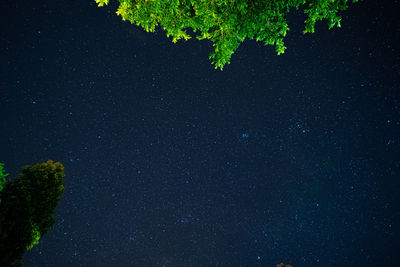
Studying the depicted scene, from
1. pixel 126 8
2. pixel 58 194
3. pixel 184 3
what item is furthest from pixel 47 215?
pixel 184 3

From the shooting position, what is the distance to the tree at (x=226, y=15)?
12.0 feet

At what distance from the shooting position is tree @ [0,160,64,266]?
7.32 meters

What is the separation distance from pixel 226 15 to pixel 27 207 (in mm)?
9229

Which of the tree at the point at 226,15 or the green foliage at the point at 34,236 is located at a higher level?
the tree at the point at 226,15

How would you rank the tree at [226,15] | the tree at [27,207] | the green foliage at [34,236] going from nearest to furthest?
the tree at [226,15] < the tree at [27,207] < the green foliage at [34,236]

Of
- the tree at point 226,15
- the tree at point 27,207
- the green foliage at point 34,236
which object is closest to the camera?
the tree at point 226,15

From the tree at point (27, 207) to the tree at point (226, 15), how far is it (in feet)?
24.5

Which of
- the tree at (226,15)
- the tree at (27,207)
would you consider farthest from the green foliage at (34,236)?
the tree at (226,15)

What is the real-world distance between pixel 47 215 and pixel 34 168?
190 centimetres

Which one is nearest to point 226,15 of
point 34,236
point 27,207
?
point 27,207

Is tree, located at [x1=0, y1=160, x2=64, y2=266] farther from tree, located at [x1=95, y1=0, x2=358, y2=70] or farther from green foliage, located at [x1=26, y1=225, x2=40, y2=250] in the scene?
tree, located at [x1=95, y1=0, x2=358, y2=70]

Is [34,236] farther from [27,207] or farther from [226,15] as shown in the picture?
[226,15]

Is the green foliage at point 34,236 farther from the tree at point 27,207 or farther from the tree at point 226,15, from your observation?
the tree at point 226,15

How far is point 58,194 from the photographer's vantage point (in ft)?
27.6
